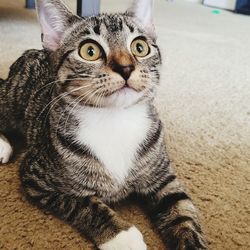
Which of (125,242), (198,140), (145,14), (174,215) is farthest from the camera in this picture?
(198,140)

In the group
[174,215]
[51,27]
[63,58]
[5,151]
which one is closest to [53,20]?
[51,27]

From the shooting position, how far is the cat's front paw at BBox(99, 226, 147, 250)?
0.82 m

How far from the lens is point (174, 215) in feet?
3.05

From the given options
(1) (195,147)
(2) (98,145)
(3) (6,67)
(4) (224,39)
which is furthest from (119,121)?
(4) (224,39)

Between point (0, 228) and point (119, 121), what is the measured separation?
0.38 metres

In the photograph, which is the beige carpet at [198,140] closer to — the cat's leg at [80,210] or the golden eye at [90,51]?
the cat's leg at [80,210]

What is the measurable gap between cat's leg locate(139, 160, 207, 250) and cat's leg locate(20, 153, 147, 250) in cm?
8

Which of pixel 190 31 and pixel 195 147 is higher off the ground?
pixel 195 147

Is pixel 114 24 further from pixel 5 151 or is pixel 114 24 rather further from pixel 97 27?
pixel 5 151

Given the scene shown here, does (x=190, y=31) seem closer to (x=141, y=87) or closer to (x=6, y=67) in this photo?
(x=6, y=67)

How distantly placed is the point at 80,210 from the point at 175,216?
23cm

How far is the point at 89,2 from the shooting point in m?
2.45

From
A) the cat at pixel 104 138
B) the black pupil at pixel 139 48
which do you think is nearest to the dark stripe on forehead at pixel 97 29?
the cat at pixel 104 138

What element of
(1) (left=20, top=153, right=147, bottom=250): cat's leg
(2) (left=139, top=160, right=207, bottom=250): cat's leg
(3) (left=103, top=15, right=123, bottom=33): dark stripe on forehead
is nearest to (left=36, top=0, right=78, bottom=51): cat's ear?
(3) (left=103, top=15, right=123, bottom=33): dark stripe on forehead
